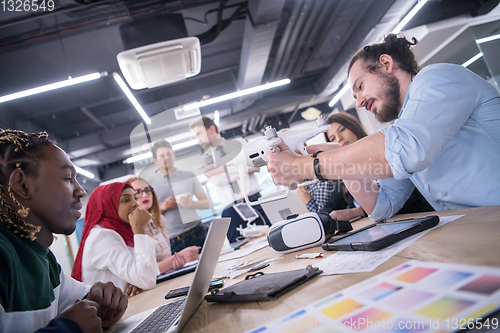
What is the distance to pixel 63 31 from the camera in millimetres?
3498

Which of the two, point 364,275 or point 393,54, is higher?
point 393,54

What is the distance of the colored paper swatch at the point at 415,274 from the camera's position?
441 millimetres

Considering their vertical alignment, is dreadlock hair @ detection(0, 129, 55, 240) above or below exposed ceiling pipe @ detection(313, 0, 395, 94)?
below

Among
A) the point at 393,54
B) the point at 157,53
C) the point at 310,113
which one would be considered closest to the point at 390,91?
the point at 393,54

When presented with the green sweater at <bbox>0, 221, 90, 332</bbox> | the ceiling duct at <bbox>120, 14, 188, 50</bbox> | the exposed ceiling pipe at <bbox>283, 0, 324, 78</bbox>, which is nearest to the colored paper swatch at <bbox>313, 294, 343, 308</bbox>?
the green sweater at <bbox>0, 221, 90, 332</bbox>

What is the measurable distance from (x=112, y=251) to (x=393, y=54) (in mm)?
1730

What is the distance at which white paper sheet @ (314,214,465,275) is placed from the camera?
596 mm

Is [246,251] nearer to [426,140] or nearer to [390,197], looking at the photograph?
[390,197]

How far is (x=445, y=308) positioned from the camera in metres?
0.33

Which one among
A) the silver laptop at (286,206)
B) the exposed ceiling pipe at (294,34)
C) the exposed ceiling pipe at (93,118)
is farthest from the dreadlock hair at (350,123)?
the exposed ceiling pipe at (93,118)

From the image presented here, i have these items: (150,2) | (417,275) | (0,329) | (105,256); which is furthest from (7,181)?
A: (150,2)

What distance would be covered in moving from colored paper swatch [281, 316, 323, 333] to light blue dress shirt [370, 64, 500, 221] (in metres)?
0.60

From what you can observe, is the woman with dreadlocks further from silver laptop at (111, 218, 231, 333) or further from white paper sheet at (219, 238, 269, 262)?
white paper sheet at (219, 238, 269, 262)

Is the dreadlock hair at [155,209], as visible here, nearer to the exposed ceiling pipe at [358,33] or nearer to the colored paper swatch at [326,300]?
the colored paper swatch at [326,300]
